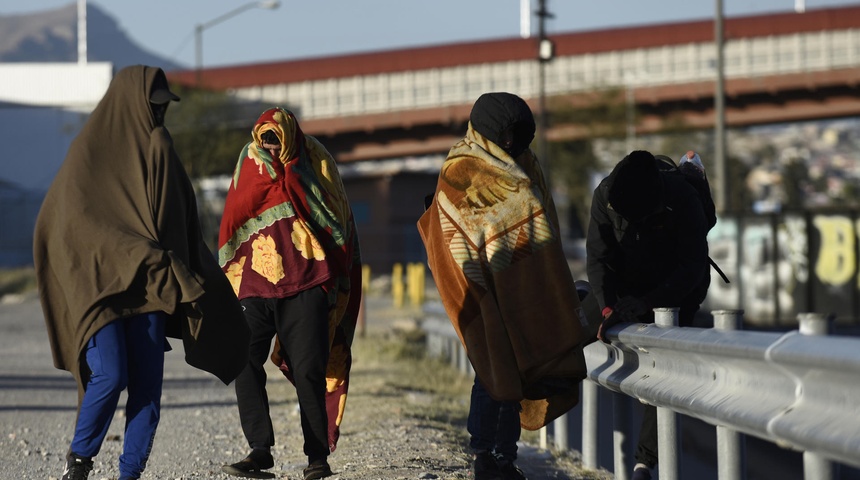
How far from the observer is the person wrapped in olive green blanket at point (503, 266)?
6.05 m

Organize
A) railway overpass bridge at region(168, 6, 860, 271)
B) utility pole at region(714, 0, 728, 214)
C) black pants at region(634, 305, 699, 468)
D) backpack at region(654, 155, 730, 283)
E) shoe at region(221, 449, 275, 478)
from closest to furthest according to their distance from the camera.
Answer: shoe at region(221, 449, 275, 478) → black pants at region(634, 305, 699, 468) → backpack at region(654, 155, 730, 283) → utility pole at region(714, 0, 728, 214) → railway overpass bridge at region(168, 6, 860, 271)

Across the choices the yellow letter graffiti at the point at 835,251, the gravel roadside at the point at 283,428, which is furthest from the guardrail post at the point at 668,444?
the yellow letter graffiti at the point at 835,251

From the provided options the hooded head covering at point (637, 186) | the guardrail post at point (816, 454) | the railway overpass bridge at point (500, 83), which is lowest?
the guardrail post at point (816, 454)

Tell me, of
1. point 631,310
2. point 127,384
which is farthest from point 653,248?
point 127,384

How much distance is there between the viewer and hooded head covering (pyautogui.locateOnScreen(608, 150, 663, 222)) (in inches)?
253

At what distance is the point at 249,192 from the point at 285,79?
56.5 meters

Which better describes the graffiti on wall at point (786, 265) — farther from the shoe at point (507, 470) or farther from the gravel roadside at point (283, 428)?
the shoe at point (507, 470)

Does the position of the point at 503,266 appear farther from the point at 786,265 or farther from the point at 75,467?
the point at 786,265

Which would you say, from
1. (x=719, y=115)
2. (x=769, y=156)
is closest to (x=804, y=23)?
(x=719, y=115)

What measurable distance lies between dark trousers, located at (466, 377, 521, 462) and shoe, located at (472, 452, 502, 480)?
0.08 ft

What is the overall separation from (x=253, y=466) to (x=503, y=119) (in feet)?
6.48

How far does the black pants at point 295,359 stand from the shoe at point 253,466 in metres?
0.06

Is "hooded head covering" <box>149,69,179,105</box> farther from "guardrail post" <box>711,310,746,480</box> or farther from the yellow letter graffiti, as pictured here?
the yellow letter graffiti

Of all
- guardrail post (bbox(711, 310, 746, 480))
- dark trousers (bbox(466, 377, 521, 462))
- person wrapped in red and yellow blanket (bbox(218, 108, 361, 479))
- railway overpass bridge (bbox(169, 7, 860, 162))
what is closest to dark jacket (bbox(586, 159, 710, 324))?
dark trousers (bbox(466, 377, 521, 462))
